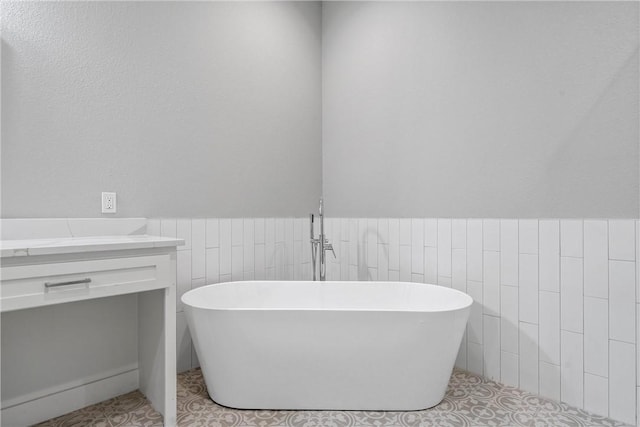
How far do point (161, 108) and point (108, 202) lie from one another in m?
0.60

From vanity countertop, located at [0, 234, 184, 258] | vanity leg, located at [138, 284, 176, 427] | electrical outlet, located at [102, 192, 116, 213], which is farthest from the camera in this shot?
electrical outlet, located at [102, 192, 116, 213]

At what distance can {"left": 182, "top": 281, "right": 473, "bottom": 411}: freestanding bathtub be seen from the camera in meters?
1.57

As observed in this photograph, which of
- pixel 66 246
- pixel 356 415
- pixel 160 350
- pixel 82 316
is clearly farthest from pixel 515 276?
pixel 82 316

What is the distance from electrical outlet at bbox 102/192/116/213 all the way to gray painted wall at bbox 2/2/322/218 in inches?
1.1

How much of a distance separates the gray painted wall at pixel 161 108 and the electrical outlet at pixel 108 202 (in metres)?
0.03

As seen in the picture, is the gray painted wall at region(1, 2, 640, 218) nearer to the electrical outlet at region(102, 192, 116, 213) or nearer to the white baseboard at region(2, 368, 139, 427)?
the electrical outlet at region(102, 192, 116, 213)

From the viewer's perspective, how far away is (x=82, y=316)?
1.74 m

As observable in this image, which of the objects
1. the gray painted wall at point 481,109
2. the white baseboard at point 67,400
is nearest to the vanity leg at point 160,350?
the white baseboard at point 67,400

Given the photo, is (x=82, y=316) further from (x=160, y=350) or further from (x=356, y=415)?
(x=356, y=415)

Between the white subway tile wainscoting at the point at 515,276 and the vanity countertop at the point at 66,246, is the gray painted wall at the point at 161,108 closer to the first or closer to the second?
the white subway tile wainscoting at the point at 515,276

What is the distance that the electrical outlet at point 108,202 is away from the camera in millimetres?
1811

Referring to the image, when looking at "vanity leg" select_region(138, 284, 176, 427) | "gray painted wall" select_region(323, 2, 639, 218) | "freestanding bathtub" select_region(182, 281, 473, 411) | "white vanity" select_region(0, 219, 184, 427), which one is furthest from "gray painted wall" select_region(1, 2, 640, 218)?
"freestanding bathtub" select_region(182, 281, 473, 411)

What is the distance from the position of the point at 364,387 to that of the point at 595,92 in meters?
1.72

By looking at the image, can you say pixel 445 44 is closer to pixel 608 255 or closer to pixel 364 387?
pixel 608 255
